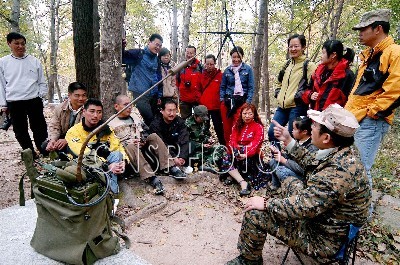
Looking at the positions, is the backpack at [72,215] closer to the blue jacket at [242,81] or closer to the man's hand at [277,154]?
the man's hand at [277,154]

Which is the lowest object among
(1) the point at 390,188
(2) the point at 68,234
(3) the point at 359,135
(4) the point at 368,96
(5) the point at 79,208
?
(1) the point at 390,188

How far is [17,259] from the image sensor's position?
8.19 ft

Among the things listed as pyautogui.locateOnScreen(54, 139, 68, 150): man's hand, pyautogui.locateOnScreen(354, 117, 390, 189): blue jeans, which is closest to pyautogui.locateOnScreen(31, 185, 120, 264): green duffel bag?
pyautogui.locateOnScreen(54, 139, 68, 150): man's hand

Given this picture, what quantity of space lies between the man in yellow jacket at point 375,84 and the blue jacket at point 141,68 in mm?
3338

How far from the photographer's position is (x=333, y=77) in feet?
13.4

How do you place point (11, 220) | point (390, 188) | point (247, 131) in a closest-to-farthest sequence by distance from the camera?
1. point (11, 220)
2. point (247, 131)
3. point (390, 188)

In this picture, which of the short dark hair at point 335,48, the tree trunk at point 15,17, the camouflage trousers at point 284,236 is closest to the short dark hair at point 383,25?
the short dark hair at point 335,48

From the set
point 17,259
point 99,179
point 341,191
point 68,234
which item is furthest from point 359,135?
point 17,259

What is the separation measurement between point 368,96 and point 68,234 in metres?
3.50

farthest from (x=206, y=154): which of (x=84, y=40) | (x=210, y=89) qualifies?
(x=84, y=40)

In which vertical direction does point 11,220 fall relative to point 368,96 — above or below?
below

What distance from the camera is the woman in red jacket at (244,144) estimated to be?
16.0ft

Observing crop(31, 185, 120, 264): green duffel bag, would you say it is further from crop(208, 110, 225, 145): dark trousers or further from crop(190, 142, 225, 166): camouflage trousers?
crop(208, 110, 225, 145): dark trousers

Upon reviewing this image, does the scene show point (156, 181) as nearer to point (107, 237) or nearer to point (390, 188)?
point (107, 237)
